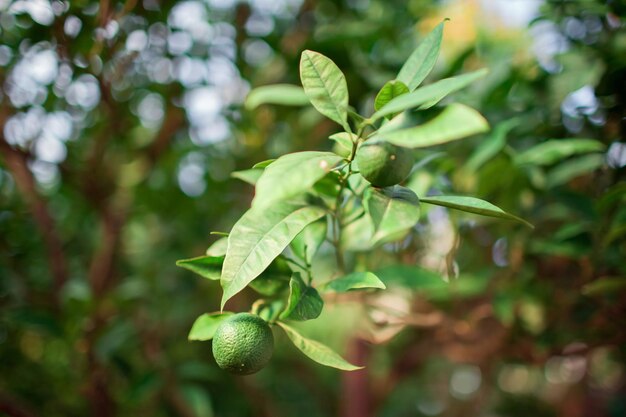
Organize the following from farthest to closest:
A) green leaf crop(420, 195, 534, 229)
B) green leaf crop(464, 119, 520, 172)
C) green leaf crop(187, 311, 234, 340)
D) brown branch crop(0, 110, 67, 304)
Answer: brown branch crop(0, 110, 67, 304)
green leaf crop(464, 119, 520, 172)
green leaf crop(187, 311, 234, 340)
green leaf crop(420, 195, 534, 229)

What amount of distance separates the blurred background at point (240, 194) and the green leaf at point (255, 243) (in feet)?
0.99

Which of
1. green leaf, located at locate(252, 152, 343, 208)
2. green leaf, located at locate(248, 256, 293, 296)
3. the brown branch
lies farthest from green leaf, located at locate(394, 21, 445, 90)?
the brown branch

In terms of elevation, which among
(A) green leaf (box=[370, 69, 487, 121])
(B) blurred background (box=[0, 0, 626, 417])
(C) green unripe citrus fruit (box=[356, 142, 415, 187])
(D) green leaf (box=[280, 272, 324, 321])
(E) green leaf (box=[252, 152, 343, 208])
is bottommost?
(B) blurred background (box=[0, 0, 626, 417])

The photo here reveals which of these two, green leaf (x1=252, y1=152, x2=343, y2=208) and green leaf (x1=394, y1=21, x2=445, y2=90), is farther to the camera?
green leaf (x1=394, y1=21, x2=445, y2=90)

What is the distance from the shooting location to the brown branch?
44.9 inches

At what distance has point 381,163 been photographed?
0.47 metres

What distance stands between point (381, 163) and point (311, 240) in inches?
7.9

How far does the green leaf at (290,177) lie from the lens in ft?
1.28

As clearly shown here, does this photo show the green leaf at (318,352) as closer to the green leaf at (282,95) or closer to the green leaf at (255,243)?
the green leaf at (255,243)

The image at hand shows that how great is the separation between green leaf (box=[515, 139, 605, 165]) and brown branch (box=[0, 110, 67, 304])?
1.04 meters

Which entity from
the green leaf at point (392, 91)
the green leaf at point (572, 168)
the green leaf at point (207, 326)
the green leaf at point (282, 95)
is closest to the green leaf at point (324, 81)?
the green leaf at point (392, 91)

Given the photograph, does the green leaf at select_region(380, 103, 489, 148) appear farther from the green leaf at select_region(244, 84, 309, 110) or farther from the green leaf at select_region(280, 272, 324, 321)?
the green leaf at select_region(244, 84, 309, 110)

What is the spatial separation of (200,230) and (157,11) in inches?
25.4

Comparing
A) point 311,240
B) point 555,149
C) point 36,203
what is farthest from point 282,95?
point 36,203
